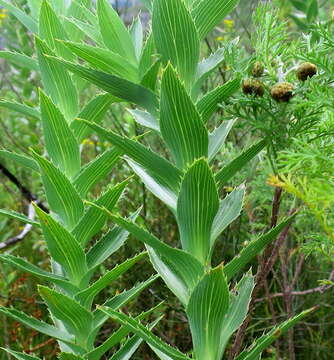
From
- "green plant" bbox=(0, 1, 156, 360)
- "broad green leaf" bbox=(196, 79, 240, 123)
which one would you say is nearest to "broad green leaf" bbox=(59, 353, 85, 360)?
"green plant" bbox=(0, 1, 156, 360)

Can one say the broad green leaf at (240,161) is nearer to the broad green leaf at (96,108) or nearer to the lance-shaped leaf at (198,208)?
the lance-shaped leaf at (198,208)

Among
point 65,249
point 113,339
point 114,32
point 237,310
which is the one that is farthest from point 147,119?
point 113,339

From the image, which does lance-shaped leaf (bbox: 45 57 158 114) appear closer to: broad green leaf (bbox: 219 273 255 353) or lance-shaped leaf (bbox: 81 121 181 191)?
lance-shaped leaf (bbox: 81 121 181 191)

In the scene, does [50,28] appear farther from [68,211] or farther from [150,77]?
[68,211]

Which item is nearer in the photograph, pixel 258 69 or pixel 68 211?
pixel 258 69

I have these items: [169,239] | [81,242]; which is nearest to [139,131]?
[169,239]

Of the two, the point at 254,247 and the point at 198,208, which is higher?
the point at 198,208

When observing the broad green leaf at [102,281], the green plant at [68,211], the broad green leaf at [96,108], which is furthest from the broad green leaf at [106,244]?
the broad green leaf at [96,108]
